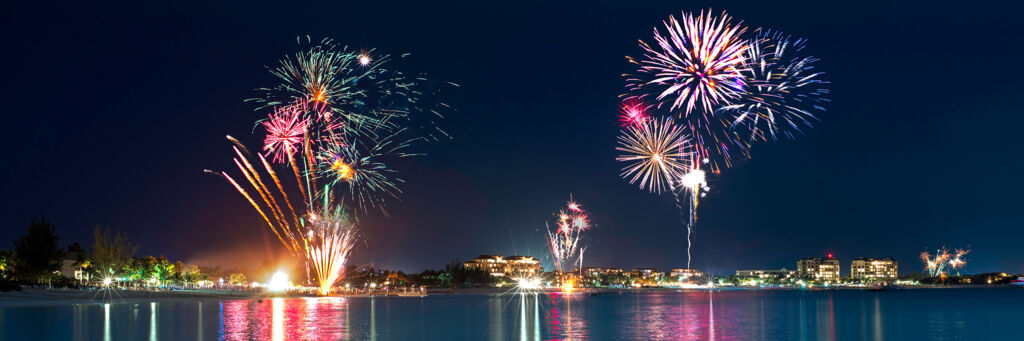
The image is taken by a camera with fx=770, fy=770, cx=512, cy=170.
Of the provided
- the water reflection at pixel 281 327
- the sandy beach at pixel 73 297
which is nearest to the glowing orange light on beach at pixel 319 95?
the water reflection at pixel 281 327

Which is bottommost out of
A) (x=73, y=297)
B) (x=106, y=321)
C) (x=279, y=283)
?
(x=279, y=283)

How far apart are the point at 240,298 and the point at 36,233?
67.6 ft

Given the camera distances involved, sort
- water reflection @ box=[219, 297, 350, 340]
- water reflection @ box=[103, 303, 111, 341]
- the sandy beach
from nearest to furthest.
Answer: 1. water reflection @ box=[103, 303, 111, 341]
2. water reflection @ box=[219, 297, 350, 340]
3. the sandy beach

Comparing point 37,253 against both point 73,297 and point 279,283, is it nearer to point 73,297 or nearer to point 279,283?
point 73,297

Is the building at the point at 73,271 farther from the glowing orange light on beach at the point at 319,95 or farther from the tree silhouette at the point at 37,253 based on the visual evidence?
the glowing orange light on beach at the point at 319,95

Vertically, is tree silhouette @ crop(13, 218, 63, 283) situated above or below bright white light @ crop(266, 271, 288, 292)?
above

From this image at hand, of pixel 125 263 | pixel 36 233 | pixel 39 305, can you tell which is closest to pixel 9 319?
pixel 39 305

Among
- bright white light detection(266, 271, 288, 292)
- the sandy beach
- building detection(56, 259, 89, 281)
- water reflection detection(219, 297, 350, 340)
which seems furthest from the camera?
bright white light detection(266, 271, 288, 292)

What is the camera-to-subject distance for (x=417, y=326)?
4619 cm

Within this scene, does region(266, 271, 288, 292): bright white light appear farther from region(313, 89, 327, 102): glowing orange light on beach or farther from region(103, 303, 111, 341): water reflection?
region(313, 89, 327, 102): glowing orange light on beach

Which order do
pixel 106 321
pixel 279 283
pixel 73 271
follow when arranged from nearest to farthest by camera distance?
pixel 106 321, pixel 73 271, pixel 279 283

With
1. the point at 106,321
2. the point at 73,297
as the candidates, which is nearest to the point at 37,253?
the point at 73,297

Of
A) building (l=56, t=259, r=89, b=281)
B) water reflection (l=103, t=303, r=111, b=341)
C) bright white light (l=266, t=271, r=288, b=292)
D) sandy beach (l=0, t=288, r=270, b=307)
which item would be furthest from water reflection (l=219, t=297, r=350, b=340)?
bright white light (l=266, t=271, r=288, b=292)

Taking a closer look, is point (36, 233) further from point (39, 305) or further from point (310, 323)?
point (310, 323)
